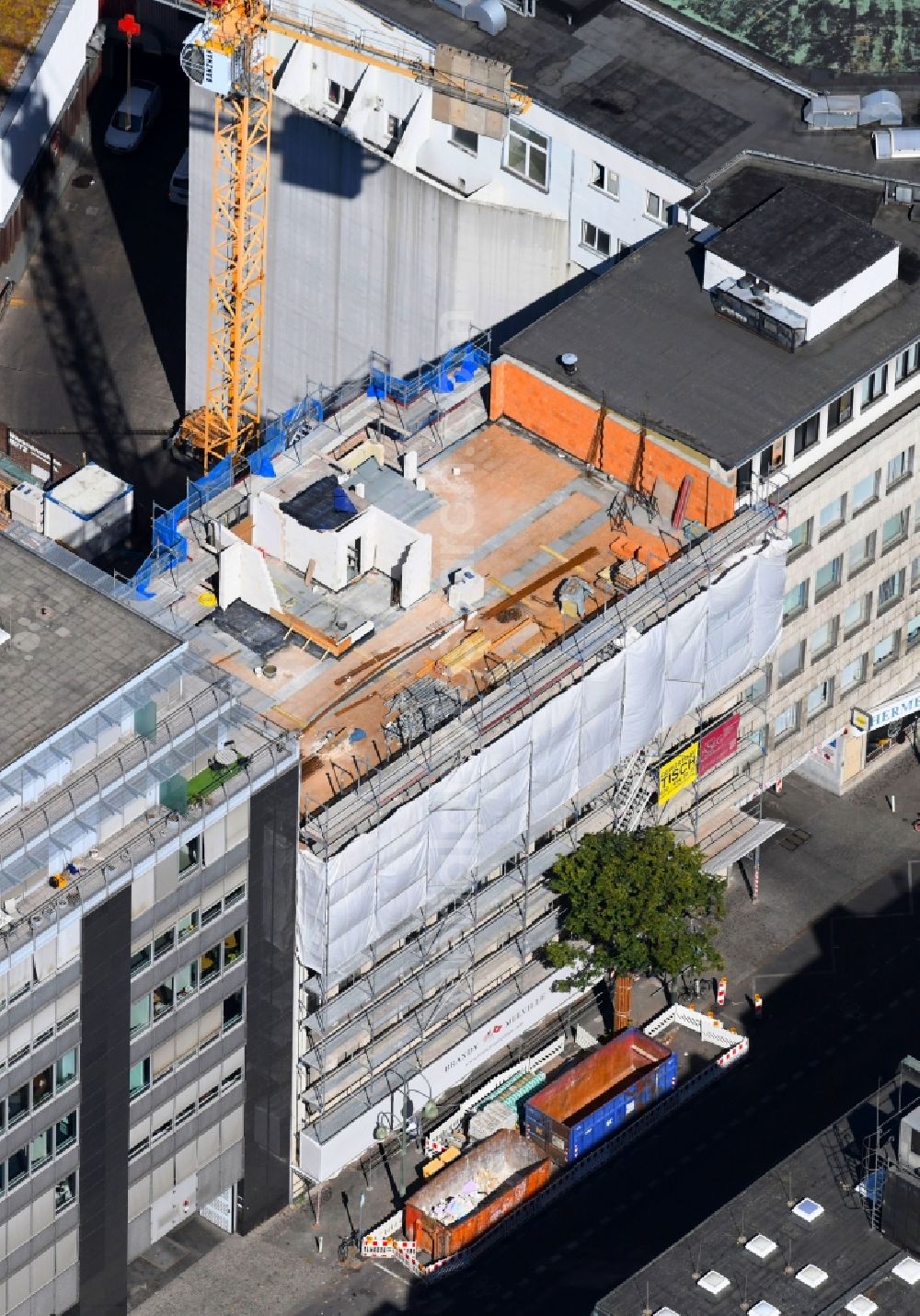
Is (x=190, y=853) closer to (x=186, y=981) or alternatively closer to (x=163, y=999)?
(x=186, y=981)

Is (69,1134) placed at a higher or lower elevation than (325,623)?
lower

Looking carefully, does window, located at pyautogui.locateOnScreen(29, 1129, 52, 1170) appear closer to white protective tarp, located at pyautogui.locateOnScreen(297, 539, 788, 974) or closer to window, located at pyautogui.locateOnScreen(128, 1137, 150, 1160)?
window, located at pyautogui.locateOnScreen(128, 1137, 150, 1160)

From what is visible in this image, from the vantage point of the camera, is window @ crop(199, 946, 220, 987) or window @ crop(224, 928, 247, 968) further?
window @ crop(224, 928, 247, 968)

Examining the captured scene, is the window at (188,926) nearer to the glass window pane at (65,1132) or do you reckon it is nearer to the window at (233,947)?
the window at (233,947)

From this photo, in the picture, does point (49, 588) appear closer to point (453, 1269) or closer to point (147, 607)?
point (147, 607)

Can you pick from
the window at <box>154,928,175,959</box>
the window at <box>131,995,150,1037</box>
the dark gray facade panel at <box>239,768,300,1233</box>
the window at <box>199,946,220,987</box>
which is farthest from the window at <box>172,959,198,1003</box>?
the dark gray facade panel at <box>239,768,300,1233</box>

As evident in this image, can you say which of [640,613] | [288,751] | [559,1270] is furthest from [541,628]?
[559,1270]
